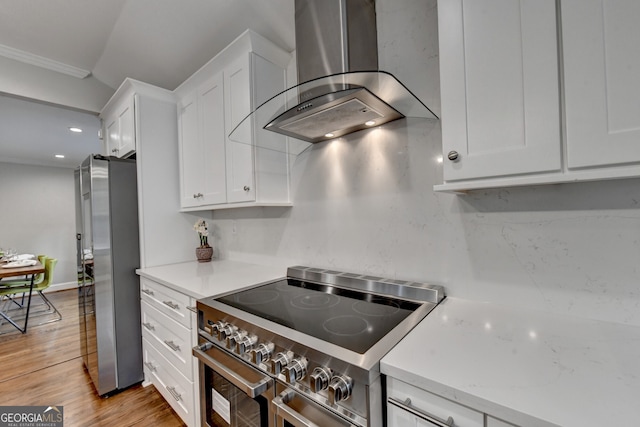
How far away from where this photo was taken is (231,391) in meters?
1.20

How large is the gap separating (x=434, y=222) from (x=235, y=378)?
107 centimetres

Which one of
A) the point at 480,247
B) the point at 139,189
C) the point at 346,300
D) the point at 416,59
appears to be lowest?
the point at 346,300

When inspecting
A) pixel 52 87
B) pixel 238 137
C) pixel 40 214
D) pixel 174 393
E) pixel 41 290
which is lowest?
pixel 174 393

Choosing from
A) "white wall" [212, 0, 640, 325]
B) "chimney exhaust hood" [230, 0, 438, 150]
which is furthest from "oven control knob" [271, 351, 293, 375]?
"chimney exhaust hood" [230, 0, 438, 150]

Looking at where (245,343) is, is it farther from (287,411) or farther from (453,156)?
(453,156)

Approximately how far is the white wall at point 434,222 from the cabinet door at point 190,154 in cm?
73

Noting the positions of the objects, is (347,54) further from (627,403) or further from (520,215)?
(627,403)

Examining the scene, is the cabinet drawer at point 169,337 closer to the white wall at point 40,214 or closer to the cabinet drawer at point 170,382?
the cabinet drawer at point 170,382

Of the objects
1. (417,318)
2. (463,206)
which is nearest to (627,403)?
(417,318)

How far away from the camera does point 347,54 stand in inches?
48.8

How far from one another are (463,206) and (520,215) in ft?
0.66

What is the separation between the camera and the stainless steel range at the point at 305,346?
78 cm

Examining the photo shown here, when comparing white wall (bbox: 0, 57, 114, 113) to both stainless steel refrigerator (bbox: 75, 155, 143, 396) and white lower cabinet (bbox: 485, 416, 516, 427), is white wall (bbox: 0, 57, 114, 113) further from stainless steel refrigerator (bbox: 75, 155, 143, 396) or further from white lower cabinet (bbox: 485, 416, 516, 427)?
white lower cabinet (bbox: 485, 416, 516, 427)

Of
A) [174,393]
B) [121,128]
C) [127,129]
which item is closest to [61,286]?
[121,128]
